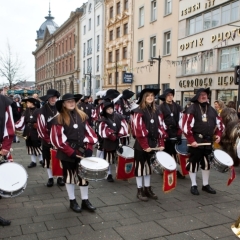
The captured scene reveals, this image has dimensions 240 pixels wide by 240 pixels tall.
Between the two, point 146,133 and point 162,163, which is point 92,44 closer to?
point 146,133

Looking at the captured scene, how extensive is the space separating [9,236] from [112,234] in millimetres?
1259

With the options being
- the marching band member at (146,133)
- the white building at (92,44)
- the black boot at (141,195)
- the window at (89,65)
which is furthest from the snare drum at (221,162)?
the window at (89,65)

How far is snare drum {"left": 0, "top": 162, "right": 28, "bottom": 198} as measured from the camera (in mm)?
3697

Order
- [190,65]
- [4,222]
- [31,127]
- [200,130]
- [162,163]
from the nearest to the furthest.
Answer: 1. [4,222]
2. [162,163]
3. [200,130]
4. [31,127]
5. [190,65]

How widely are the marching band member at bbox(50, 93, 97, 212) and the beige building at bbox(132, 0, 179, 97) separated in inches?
808

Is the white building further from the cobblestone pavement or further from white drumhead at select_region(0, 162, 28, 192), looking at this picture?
white drumhead at select_region(0, 162, 28, 192)

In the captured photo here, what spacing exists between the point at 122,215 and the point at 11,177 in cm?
168

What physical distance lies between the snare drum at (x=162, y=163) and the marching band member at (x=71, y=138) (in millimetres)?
1048

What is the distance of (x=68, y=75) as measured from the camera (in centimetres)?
5275

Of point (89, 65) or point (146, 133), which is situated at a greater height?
point (89, 65)

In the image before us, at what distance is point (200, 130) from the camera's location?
18.2 feet

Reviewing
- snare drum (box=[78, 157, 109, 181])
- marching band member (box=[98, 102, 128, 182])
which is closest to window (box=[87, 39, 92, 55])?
marching band member (box=[98, 102, 128, 182])

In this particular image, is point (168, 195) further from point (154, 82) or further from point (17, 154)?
point (154, 82)

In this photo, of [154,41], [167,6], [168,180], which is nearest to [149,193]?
[168,180]
